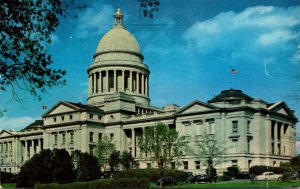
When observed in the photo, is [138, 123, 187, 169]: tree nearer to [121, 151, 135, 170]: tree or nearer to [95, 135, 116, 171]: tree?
[121, 151, 135, 170]: tree

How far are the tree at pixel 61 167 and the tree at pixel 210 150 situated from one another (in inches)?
1172

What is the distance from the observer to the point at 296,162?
A: 265 feet

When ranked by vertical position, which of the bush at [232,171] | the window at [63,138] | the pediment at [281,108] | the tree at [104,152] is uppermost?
the pediment at [281,108]

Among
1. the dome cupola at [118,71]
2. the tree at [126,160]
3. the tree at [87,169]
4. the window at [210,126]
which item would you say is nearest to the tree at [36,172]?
the tree at [87,169]

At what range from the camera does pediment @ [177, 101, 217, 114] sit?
314 feet

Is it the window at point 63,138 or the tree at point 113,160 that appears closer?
the tree at point 113,160

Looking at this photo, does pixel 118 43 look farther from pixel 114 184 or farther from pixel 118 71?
pixel 114 184

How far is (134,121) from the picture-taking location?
111125 mm

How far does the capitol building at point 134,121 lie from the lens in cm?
9375

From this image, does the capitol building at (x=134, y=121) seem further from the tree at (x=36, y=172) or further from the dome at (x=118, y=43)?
the tree at (x=36, y=172)

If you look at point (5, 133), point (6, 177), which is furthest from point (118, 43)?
point (6, 177)

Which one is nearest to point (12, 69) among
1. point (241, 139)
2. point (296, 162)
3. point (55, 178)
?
point (55, 178)

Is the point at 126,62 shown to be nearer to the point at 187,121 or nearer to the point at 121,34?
the point at 121,34

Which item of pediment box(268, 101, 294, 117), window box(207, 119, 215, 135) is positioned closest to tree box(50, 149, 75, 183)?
window box(207, 119, 215, 135)
